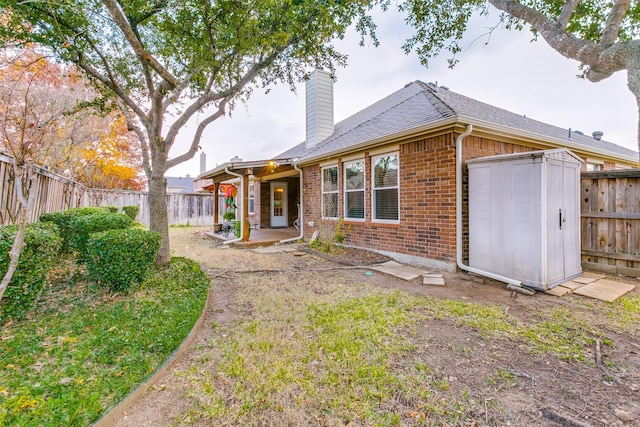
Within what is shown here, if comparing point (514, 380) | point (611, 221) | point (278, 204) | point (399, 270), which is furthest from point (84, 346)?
point (278, 204)

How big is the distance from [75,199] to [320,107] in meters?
9.10

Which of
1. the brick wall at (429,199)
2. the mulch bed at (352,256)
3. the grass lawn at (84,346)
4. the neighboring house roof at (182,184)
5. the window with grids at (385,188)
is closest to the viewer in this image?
the grass lawn at (84,346)

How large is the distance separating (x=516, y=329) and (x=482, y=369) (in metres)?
1.12

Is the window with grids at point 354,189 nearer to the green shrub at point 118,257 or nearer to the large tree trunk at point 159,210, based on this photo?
the large tree trunk at point 159,210

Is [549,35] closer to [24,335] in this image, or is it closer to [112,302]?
[112,302]

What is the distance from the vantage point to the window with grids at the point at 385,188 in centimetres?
684

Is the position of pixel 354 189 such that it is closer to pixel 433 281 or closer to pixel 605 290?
pixel 433 281

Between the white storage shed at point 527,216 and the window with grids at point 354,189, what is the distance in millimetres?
2885

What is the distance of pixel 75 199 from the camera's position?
9492 millimetres

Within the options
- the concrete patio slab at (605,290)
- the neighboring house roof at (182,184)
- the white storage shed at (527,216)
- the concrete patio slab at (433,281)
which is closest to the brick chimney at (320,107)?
the white storage shed at (527,216)

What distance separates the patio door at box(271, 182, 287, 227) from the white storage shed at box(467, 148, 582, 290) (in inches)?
389

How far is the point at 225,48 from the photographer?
5457 millimetres

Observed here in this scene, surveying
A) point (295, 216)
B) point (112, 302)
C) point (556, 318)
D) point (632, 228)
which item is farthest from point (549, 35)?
point (295, 216)

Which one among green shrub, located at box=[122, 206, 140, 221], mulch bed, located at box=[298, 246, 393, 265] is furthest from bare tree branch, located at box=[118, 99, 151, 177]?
green shrub, located at box=[122, 206, 140, 221]
